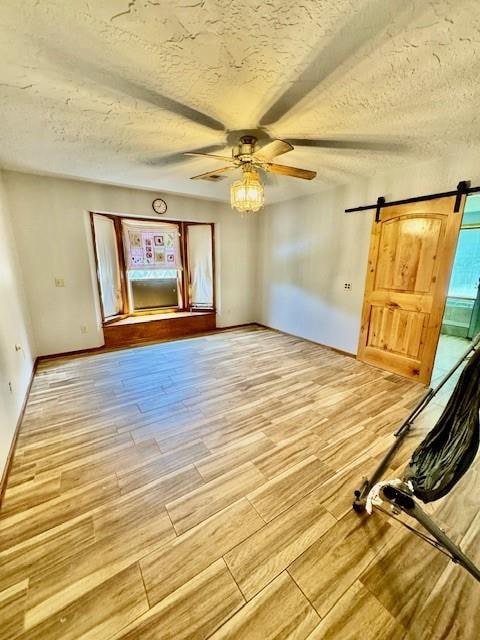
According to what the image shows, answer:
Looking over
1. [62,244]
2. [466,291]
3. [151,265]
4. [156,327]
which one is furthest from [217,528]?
[466,291]

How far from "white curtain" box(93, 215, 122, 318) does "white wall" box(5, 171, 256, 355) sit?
0.22 meters

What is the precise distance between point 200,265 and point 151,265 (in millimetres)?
902

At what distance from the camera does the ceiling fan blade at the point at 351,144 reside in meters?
2.23

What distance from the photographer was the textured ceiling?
3.57ft

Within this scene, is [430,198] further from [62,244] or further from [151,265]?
[62,244]

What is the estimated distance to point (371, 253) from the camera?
3377 millimetres

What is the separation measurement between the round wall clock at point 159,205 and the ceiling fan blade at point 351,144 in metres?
2.61

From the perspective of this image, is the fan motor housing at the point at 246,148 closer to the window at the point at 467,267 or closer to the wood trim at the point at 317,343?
the wood trim at the point at 317,343

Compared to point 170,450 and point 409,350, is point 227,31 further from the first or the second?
point 409,350

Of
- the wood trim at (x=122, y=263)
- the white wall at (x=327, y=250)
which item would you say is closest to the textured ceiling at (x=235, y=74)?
the white wall at (x=327, y=250)

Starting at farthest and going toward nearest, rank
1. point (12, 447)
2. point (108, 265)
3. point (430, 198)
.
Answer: point (108, 265), point (430, 198), point (12, 447)

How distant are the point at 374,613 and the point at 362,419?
4.69 ft

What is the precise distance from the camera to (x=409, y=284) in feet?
9.97

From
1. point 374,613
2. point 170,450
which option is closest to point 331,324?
point 170,450
